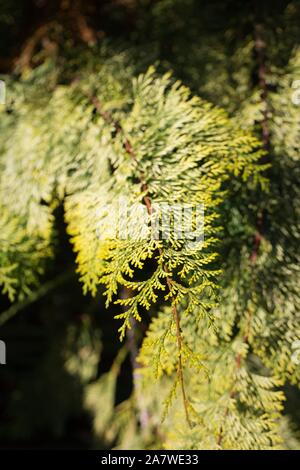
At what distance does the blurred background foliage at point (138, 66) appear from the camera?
76 centimetres

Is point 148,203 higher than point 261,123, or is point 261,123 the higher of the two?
point 261,123

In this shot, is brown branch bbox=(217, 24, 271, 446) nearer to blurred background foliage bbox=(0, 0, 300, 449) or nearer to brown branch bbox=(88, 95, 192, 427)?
blurred background foliage bbox=(0, 0, 300, 449)

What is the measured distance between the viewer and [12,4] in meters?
1.10

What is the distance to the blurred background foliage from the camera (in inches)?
30.0

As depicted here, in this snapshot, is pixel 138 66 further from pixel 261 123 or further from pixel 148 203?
pixel 148 203

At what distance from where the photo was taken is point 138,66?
0.87 m

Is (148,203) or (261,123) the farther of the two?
(261,123)

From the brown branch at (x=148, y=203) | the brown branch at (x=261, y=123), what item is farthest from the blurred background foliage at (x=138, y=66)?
the brown branch at (x=148, y=203)

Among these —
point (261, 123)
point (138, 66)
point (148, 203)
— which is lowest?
point (148, 203)

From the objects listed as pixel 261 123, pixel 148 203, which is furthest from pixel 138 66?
pixel 148 203

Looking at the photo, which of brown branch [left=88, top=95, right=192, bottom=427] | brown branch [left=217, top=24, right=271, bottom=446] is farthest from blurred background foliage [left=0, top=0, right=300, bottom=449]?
brown branch [left=88, top=95, right=192, bottom=427]

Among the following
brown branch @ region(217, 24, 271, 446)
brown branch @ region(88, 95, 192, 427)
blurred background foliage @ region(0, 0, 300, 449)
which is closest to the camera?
brown branch @ region(88, 95, 192, 427)

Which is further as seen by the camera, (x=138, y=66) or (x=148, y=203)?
(x=138, y=66)

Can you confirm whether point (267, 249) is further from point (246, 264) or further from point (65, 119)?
point (65, 119)
